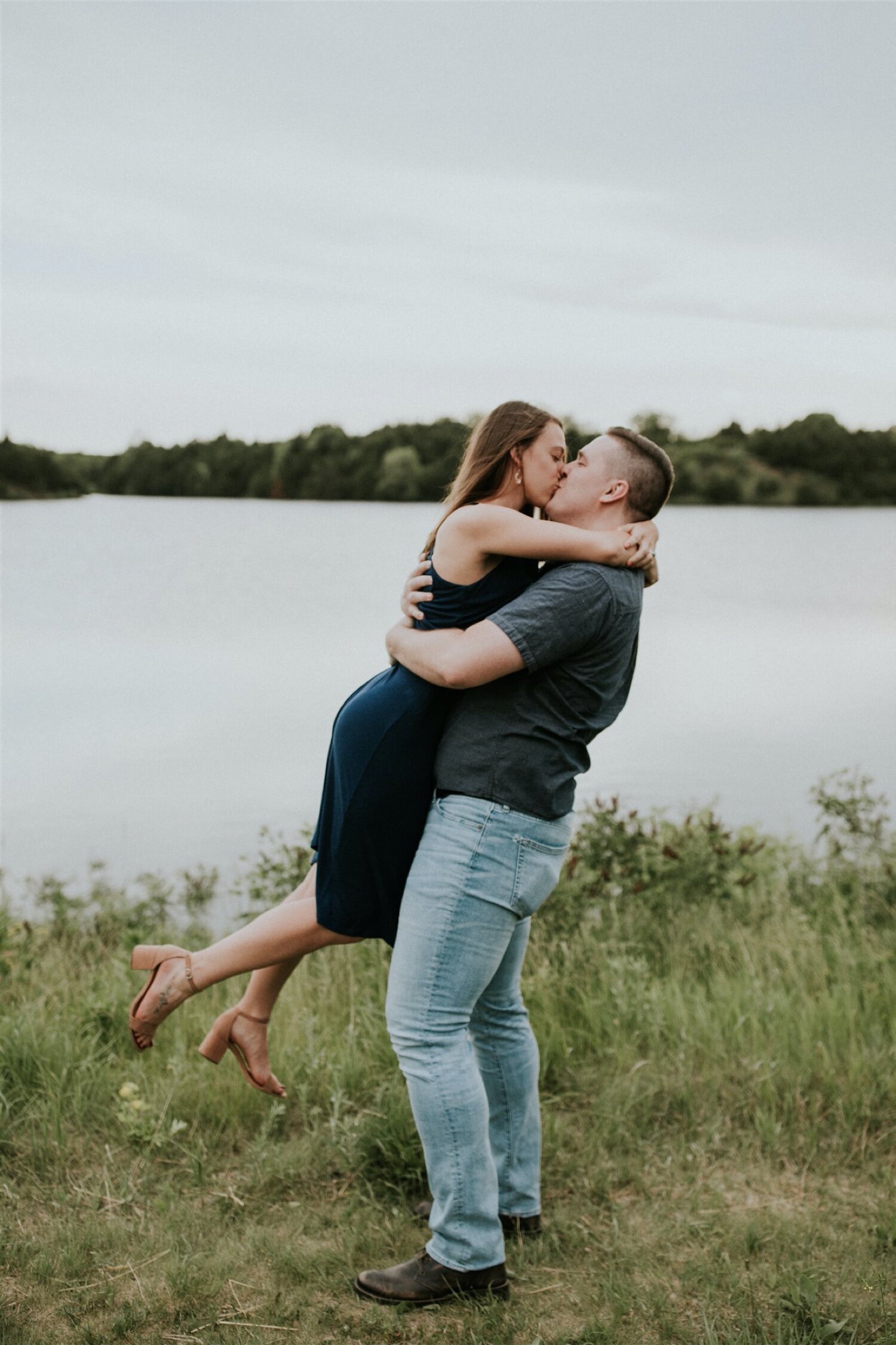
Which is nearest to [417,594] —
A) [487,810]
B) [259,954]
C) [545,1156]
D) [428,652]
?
[428,652]

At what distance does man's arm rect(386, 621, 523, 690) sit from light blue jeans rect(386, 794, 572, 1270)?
0.30 metres

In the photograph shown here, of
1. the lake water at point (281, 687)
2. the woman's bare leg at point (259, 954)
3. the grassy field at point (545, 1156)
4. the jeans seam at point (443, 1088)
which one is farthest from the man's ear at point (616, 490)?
the lake water at point (281, 687)

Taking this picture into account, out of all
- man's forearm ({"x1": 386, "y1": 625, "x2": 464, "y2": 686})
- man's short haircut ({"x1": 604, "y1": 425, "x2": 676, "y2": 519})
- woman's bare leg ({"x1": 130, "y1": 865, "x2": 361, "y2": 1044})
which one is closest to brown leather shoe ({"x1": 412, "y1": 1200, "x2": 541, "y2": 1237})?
woman's bare leg ({"x1": 130, "y1": 865, "x2": 361, "y2": 1044})

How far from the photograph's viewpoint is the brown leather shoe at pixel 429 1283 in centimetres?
286

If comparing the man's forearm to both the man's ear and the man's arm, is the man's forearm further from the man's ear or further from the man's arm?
the man's ear

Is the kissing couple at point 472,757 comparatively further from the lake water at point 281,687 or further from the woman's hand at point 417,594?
the lake water at point 281,687

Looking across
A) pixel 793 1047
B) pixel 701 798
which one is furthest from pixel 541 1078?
pixel 701 798

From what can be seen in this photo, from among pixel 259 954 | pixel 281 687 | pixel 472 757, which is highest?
pixel 472 757

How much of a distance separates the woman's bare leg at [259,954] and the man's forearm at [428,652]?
63cm

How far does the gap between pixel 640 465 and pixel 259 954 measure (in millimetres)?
1512

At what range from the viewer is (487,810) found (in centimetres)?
270

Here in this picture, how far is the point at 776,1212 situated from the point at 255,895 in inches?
134

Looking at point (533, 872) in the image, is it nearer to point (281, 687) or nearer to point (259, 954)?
point (259, 954)

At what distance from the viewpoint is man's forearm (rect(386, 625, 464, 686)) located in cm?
263
